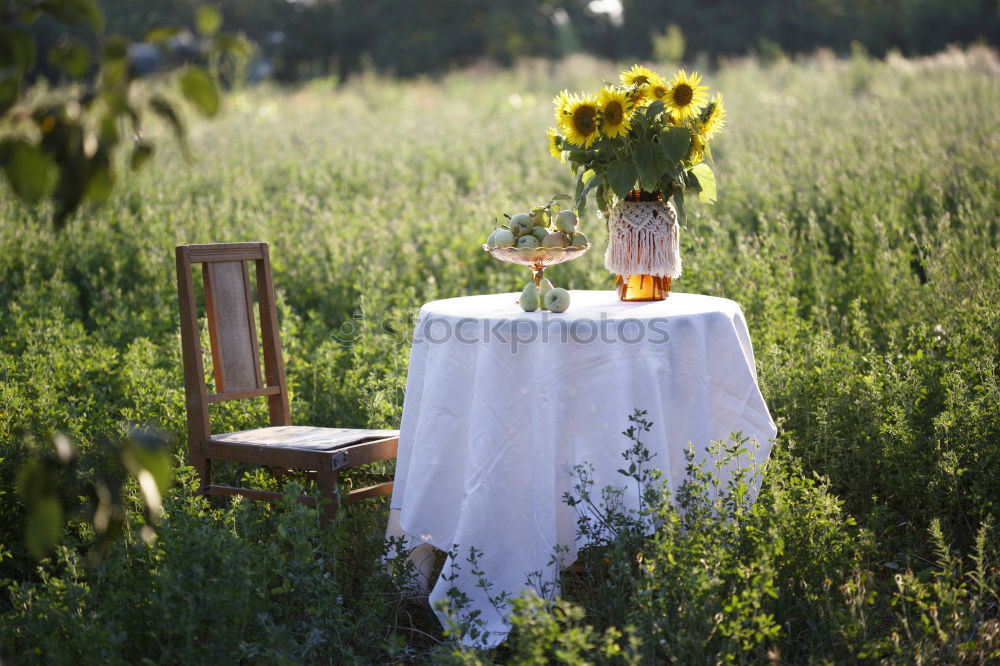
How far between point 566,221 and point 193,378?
1.54 meters

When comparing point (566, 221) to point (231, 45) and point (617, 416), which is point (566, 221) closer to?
point (617, 416)

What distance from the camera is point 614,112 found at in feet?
9.53

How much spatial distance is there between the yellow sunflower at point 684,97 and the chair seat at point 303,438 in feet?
5.08

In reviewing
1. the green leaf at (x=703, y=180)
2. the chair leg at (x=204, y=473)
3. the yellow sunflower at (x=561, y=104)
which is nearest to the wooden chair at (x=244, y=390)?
the chair leg at (x=204, y=473)

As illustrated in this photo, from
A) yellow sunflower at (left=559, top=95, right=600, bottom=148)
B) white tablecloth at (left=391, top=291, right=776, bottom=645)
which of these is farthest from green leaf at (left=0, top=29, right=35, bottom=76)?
yellow sunflower at (left=559, top=95, right=600, bottom=148)

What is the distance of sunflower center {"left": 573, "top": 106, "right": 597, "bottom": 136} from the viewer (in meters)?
2.93

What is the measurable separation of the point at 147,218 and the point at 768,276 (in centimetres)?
471

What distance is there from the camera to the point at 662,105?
113 inches

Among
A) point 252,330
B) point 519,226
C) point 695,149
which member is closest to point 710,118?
point 695,149

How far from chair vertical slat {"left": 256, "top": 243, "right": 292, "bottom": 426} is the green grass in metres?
0.38

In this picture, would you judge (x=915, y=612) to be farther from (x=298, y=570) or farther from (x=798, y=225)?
(x=798, y=225)

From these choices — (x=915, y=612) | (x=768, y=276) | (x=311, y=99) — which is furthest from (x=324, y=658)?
(x=311, y=99)

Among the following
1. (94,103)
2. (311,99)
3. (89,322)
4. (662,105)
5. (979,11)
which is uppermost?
(979,11)

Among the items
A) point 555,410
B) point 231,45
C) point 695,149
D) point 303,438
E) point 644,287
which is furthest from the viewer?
point 303,438
